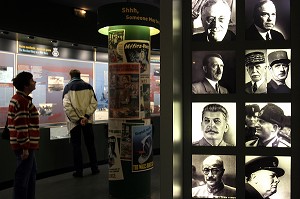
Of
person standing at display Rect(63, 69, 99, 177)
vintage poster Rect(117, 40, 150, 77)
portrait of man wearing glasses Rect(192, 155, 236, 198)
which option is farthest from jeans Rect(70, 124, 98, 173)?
portrait of man wearing glasses Rect(192, 155, 236, 198)

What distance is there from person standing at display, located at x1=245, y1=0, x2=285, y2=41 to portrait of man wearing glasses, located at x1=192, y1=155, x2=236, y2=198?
53cm

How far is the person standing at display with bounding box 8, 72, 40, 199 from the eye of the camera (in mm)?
4234

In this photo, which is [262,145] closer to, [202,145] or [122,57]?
[202,145]

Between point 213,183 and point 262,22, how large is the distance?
0.70 metres

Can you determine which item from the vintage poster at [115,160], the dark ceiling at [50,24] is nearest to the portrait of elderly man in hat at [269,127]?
the vintage poster at [115,160]

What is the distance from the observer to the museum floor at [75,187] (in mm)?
5214

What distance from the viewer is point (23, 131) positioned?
423 centimetres

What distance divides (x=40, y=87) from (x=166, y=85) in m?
5.64

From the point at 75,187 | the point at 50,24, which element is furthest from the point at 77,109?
the point at 50,24

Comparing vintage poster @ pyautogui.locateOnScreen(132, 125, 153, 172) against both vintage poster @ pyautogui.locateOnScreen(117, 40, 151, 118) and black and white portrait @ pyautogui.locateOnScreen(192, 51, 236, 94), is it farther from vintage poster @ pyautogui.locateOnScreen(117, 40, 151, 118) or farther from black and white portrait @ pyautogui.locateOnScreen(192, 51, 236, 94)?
black and white portrait @ pyautogui.locateOnScreen(192, 51, 236, 94)

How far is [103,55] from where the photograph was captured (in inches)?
315

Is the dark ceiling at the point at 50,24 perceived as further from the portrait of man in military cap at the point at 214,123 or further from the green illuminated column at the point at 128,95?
the portrait of man in military cap at the point at 214,123

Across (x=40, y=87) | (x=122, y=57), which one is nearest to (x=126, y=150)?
(x=122, y=57)

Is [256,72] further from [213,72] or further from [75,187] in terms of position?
[75,187]
